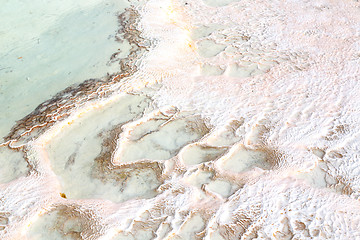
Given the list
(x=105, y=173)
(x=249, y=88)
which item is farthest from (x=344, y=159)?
(x=105, y=173)

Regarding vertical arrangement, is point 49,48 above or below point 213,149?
above

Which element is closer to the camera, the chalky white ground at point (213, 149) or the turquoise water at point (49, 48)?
the chalky white ground at point (213, 149)

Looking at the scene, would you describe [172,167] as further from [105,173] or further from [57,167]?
[57,167]

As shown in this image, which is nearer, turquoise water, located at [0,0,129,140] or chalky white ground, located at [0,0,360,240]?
chalky white ground, located at [0,0,360,240]

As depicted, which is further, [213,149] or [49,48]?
[49,48]

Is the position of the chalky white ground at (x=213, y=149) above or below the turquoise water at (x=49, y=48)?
below

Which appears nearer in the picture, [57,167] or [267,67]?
[57,167]

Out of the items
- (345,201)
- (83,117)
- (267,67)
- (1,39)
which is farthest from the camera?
(1,39)

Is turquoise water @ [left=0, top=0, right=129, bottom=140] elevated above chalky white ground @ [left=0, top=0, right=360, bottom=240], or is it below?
above
